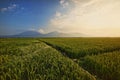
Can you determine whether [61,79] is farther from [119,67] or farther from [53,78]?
[119,67]

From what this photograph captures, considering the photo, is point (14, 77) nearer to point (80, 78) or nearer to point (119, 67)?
point (80, 78)

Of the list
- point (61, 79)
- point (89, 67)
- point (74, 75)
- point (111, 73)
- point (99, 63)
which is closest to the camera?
point (61, 79)

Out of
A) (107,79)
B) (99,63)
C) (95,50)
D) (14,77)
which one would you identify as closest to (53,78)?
(14,77)

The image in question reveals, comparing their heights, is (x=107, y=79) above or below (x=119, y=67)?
below

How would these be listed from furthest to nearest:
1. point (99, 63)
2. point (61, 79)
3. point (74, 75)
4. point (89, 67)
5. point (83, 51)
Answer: point (83, 51) → point (89, 67) → point (99, 63) → point (74, 75) → point (61, 79)

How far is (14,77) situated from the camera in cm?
663

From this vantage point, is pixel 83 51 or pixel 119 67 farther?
pixel 83 51

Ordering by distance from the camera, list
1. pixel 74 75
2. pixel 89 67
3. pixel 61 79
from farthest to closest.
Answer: pixel 89 67, pixel 74 75, pixel 61 79

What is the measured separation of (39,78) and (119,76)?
3583mm

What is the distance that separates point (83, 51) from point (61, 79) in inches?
326

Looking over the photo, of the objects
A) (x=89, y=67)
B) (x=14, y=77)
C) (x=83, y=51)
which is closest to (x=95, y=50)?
(x=83, y=51)

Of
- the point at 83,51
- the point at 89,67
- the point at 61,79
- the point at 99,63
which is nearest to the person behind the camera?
the point at 61,79

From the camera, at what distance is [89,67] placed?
9.50 meters

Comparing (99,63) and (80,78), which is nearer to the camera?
(80,78)
